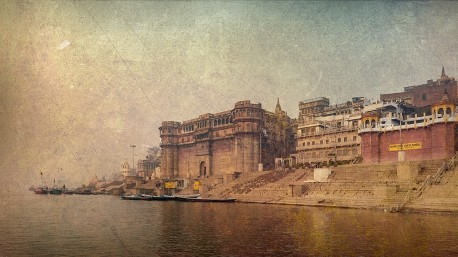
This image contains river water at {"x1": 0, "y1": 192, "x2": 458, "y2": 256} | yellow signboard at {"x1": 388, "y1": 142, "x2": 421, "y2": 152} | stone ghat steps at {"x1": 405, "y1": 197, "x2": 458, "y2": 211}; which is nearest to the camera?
river water at {"x1": 0, "y1": 192, "x2": 458, "y2": 256}

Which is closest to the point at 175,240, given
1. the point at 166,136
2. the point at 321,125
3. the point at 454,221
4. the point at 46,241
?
the point at 46,241

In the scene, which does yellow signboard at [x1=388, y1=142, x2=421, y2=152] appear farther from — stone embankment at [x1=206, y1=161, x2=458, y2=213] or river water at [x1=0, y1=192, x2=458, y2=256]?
river water at [x1=0, y1=192, x2=458, y2=256]

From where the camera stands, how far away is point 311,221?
25.0 m

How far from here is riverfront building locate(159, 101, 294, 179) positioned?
6556 centimetres

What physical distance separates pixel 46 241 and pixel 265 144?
170ft

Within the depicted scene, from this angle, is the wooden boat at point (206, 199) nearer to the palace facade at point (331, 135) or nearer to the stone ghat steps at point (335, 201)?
the stone ghat steps at point (335, 201)

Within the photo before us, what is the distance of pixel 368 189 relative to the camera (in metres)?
35.3

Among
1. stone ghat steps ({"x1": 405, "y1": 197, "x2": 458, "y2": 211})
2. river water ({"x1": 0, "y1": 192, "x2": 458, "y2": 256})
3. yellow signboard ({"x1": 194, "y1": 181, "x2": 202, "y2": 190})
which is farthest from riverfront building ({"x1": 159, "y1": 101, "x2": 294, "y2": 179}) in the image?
river water ({"x1": 0, "y1": 192, "x2": 458, "y2": 256})

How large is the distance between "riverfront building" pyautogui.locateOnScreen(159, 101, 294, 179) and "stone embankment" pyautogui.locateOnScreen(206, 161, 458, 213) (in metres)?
13.3

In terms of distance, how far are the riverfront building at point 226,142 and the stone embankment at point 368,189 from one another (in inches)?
522

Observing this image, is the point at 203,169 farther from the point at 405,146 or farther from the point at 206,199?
the point at 405,146

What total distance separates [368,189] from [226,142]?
38.0m

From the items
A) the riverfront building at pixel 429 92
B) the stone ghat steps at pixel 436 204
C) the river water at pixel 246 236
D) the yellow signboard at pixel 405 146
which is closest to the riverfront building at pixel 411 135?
the yellow signboard at pixel 405 146

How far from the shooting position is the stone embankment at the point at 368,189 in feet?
99.0
